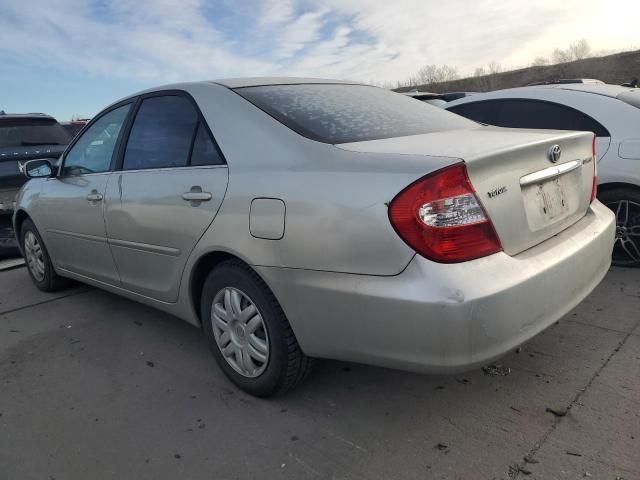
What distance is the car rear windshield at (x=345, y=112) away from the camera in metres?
2.44

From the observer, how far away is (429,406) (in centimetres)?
249

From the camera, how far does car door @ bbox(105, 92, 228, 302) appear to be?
267 cm

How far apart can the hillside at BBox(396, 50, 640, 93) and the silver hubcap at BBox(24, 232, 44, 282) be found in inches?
1353

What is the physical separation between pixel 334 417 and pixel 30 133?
5.94 m

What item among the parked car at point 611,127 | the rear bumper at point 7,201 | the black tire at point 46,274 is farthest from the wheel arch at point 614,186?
the rear bumper at point 7,201

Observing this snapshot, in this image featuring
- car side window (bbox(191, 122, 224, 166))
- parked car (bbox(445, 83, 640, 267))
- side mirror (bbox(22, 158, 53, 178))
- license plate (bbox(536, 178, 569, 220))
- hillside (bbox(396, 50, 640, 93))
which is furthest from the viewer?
hillside (bbox(396, 50, 640, 93))

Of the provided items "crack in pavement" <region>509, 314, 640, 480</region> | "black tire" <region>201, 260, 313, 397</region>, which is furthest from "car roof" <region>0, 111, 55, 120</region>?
"crack in pavement" <region>509, 314, 640, 480</region>

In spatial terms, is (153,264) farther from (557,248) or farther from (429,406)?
(557,248)

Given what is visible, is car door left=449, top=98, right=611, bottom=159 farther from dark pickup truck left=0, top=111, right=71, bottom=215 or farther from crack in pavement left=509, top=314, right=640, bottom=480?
dark pickup truck left=0, top=111, right=71, bottom=215

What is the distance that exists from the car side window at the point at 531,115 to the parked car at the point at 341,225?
1.71 meters

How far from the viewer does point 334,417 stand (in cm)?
247

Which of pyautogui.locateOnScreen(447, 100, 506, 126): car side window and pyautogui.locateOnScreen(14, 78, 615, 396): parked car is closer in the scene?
pyautogui.locateOnScreen(14, 78, 615, 396): parked car

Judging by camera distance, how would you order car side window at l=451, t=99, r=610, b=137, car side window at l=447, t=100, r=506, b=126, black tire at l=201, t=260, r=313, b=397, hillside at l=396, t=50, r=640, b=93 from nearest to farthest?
black tire at l=201, t=260, r=313, b=397
car side window at l=451, t=99, r=610, b=137
car side window at l=447, t=100, r=506, b=126
hillside at l=396, t=50, r=640, b=93

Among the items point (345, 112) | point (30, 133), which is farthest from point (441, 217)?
point (30, 133)
